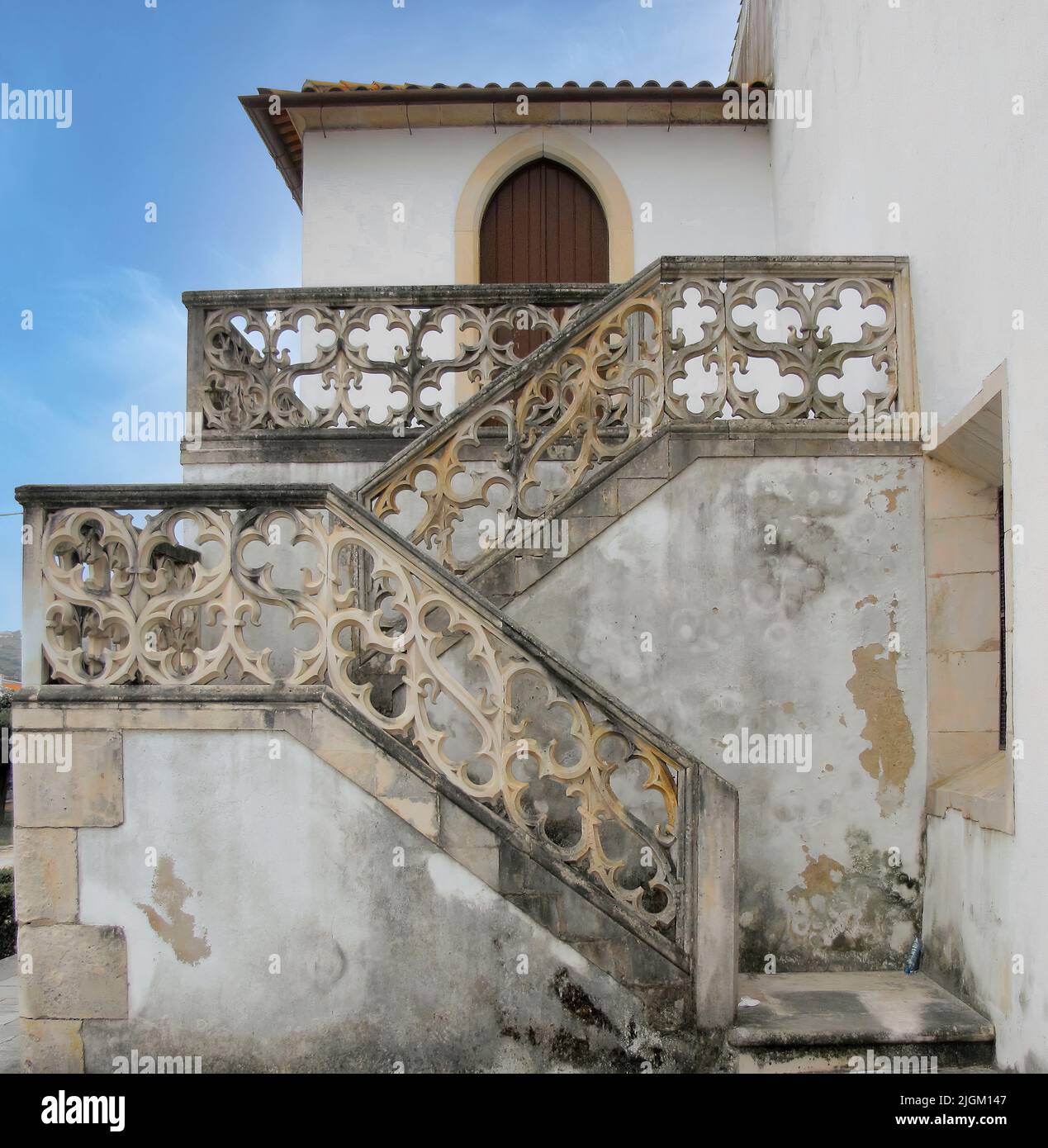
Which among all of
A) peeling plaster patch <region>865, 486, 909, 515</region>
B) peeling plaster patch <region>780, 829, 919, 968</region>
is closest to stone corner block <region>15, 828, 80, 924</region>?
peeling plaster patch <region>780, 829, 919, 968</region>

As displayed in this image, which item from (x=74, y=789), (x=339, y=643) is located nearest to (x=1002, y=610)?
(x=339, y=643)

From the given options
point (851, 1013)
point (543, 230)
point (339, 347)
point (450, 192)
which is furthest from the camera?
point (543, 230)

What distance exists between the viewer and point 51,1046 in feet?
16.1

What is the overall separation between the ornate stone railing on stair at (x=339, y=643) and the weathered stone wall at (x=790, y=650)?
0.97 m

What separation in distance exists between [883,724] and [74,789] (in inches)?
172

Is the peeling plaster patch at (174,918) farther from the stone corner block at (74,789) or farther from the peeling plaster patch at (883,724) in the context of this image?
the peeling plaster patch at (883,724)

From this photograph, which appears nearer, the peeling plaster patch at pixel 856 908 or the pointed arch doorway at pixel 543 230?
the peeling plaster patch at pixel 856 908

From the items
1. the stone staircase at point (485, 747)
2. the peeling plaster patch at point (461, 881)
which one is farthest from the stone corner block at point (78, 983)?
the peeling plaster patch at point (461, 881)

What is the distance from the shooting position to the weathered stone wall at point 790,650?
20.0ft

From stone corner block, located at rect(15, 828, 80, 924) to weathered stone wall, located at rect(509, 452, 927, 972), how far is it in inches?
105

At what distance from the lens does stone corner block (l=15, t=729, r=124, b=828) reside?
4.92 metres

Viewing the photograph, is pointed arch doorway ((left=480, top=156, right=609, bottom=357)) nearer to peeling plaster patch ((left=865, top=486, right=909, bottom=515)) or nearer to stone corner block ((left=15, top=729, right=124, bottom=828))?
peeling plaster patch ((left=865, top=486, right=909, bottom=515))

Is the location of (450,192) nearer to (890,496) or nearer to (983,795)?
(890,496)

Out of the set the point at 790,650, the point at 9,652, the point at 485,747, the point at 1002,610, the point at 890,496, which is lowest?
the point at 9,652
